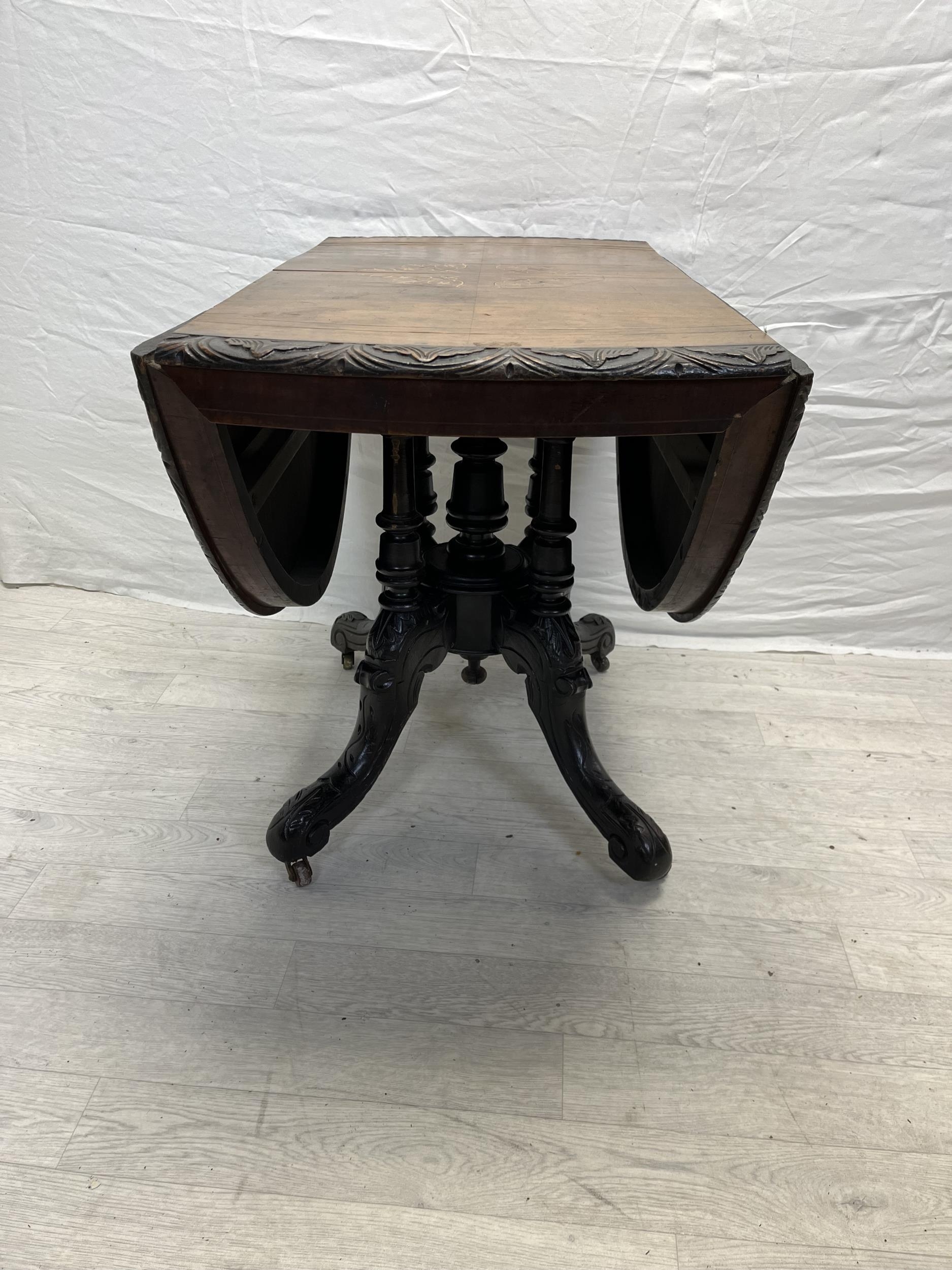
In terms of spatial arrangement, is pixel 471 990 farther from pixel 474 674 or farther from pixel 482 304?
pixel 482 304

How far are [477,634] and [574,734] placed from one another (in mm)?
218

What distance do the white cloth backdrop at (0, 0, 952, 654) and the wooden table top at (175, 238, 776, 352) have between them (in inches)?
12.8

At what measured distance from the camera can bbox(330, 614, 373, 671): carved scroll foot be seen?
187 cm

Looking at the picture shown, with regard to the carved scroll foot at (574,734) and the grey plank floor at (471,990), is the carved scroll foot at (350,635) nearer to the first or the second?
the grey plank floor at (471,990)

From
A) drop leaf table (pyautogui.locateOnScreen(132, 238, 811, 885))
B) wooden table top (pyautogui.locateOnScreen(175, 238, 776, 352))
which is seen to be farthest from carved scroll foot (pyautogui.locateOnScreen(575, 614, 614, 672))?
wooden table top (pyautogui.locateOnScreen(175, 238, 776, 352))

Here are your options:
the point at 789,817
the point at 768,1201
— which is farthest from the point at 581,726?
the point at 768,1201

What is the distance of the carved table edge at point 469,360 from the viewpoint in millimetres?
817

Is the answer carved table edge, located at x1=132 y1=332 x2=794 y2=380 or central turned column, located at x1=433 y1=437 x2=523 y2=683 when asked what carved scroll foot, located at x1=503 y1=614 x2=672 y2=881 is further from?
carved table edge, located at x1=132 y1=332 x2=794 y2=380

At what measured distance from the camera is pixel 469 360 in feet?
2.69

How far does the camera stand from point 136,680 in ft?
6.11

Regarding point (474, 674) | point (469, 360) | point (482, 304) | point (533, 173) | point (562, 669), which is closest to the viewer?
point (469, 360)

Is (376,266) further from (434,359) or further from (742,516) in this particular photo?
(742,516)

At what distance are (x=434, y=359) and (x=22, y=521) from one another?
65.4 inches

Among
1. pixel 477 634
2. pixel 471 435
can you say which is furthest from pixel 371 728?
pixel 471 435
